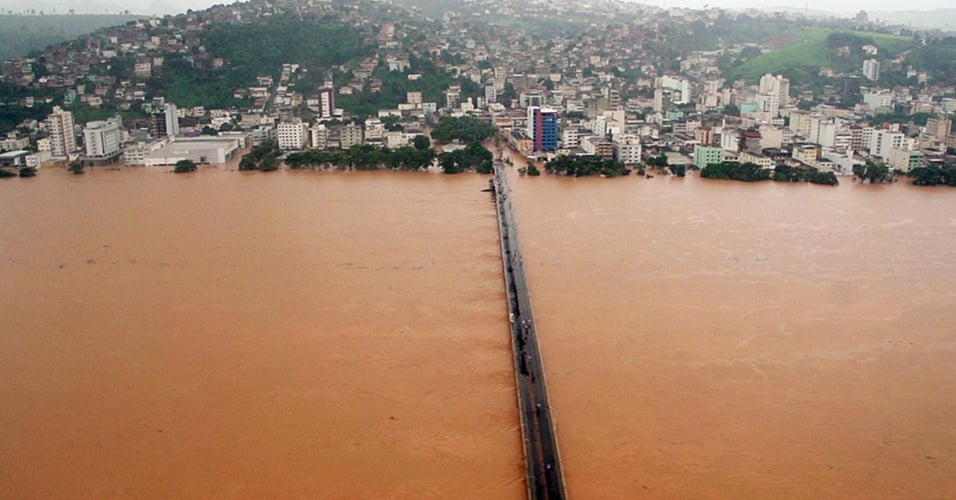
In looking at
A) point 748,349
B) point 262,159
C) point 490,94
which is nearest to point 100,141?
point 262,159

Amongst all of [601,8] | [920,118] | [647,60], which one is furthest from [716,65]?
[601,8]

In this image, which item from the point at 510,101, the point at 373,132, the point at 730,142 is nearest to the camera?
the point at 730,142

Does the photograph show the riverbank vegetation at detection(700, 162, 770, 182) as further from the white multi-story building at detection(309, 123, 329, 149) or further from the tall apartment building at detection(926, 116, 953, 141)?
the white multi-story building at detection(309, 123, 329, 149)

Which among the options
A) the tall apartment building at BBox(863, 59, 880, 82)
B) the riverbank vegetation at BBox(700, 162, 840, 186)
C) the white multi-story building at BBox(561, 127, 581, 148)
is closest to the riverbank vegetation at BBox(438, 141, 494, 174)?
the white multi-story building at BBox(561, 127, 581, 148)

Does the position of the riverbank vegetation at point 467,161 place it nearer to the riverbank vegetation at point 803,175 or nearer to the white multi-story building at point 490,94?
the riverbank vegetation at point 803,175

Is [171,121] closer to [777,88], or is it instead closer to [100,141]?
[100,141]

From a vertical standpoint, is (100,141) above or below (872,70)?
below
